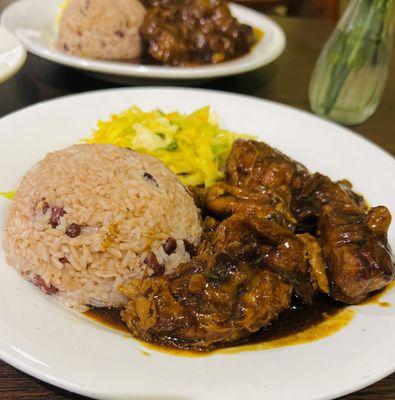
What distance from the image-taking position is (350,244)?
2.03 meters

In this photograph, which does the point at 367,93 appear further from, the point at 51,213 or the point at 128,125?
the point at 51,213

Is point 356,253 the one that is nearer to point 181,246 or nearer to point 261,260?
point 261,260

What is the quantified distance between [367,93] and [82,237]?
234cm

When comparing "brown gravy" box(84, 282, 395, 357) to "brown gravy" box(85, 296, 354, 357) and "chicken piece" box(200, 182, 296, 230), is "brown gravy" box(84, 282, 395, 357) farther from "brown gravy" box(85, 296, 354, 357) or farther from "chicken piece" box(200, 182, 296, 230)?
"chicken piece" box(200, 182, 296, 230)

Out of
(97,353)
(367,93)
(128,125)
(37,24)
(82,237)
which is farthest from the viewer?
(37,24)

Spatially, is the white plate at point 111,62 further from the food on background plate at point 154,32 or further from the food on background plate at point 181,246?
the food on background plate at point 181,246

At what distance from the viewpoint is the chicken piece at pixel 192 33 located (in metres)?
3.87

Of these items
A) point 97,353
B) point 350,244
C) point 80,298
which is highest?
point 350,244

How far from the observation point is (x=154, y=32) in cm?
388

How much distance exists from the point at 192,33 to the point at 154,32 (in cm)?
33

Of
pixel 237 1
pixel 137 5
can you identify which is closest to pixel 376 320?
pixel 137 5

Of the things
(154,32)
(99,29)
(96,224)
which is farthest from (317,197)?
(99,29)

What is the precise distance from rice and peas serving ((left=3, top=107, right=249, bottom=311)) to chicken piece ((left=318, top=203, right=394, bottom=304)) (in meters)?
0.61

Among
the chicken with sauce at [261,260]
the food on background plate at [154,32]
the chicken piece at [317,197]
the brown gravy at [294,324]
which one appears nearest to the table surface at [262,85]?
the food on background plate at [154,32]
